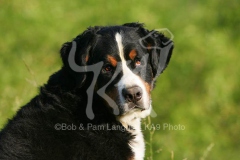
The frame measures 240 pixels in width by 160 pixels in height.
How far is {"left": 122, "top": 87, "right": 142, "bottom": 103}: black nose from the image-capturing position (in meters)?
5.75

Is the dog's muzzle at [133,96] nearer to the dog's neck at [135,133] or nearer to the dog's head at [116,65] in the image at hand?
the dog's head at [116,65]

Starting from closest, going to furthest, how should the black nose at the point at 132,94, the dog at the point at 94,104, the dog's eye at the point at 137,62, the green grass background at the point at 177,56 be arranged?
1. the dog at the point at 94,104
2. the black nose at the point at 132,94
3. the dog's eye at the point at 137,62
4. the green grass background at the point at 177,56

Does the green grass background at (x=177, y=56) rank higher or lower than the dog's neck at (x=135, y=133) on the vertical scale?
higher

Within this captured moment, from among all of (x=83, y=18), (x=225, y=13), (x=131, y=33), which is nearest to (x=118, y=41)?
(x=131, y=33)

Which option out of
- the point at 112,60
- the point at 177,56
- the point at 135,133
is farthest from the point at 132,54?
the point at 177,56

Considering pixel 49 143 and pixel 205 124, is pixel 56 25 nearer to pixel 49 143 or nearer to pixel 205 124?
pixel 205 124

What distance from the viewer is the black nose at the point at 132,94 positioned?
5.75 m

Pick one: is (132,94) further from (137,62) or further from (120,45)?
(120,45)

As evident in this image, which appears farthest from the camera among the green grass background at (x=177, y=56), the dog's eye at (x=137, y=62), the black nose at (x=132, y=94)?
the green grass background at (x=177, y=56)

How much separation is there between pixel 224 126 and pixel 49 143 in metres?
12.4

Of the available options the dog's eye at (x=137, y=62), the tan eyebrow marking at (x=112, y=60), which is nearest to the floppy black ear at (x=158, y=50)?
the dog's eye at (x=137, y=62)

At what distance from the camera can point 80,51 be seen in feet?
19.6

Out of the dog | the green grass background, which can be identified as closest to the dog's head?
the dog

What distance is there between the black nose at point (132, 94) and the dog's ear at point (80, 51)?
451 millimetres
